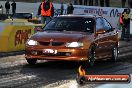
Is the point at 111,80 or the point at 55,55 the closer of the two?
the point at 111,80

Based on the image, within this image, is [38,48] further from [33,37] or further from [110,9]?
[110,9]

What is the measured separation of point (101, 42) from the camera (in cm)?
1225

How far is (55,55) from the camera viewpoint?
428 inches

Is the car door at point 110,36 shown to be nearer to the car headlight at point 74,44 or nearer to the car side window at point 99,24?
the car side window at point 99,24

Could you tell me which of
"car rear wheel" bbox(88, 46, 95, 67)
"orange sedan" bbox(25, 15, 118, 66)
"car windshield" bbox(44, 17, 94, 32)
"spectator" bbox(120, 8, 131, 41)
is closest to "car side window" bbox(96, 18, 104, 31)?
"orange sedan" bbox(25, 15, 118, 66)

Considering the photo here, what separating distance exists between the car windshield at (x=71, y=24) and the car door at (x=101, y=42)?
0.25 metres

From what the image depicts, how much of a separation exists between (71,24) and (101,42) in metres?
0.95

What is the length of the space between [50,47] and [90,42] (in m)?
1.09

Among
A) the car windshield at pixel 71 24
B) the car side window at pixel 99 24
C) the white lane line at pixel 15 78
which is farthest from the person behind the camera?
the car side window at pixel 99 24

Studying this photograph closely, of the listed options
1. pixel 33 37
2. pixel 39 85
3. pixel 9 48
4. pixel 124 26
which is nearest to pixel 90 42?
pixel 33 37

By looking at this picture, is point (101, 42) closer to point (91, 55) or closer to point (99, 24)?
point (99, 24)

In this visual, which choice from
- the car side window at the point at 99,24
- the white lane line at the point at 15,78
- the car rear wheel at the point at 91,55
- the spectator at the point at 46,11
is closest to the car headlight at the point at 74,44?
the car rear wheel at the point at 91,55

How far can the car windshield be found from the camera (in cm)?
1195

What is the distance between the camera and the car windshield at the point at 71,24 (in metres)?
11.9
